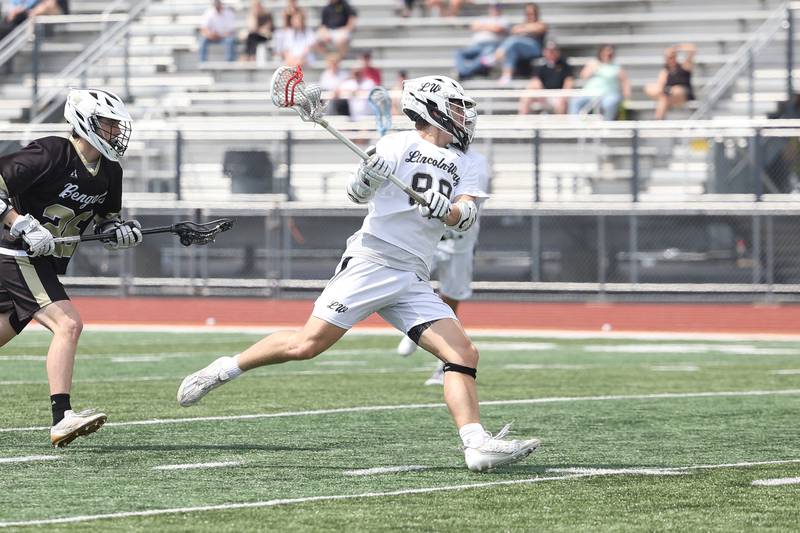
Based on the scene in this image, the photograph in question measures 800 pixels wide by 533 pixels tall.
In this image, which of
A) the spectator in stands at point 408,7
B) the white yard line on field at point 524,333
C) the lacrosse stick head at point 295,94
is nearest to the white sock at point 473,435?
the lacrosse stick head at point 295,94

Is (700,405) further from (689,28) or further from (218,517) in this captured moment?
(689,28)

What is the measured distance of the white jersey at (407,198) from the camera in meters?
6.70

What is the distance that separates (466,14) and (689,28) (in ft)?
11.0

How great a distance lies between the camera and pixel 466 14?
2305 cm

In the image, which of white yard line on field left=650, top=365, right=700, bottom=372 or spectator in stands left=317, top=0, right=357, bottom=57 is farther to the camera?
spectator in stands left=317, top=0, right=357, bottom=57

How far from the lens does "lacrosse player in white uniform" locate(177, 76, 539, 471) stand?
21.8 feet

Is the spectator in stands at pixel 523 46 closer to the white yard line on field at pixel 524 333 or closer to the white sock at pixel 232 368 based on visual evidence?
the white yard line on field at pixel 524 333

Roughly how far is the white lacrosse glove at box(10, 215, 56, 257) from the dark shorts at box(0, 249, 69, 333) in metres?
0.22

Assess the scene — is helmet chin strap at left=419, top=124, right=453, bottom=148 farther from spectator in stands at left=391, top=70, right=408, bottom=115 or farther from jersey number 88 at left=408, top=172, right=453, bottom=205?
spectator in stands at left=391, top=70, right=408, bottom=115

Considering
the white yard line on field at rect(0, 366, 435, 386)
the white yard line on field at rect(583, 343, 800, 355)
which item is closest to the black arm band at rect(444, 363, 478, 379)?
the white yard line on field at rect(0, 366, 435, 386)

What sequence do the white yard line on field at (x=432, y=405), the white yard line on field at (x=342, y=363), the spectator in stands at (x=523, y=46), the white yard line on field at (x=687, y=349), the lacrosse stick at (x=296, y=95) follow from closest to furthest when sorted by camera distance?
the lacrosse stick at (x=296, y=95) → the white yard line on field at (x=432, y=405) → the white yard line on field at (x=342, y=363) → the white yard line on field at (x=687, y=349) → the spectator in stands at (x=523, y=46)

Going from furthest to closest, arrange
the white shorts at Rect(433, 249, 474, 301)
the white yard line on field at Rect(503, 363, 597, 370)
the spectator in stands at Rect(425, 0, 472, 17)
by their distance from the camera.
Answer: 1. the spectator in stands at Rect(425, 0, 472, 17)
2. the white yard line on field at Rect(503, 363, 597, 370)
3. the white shorts at Rect(433, 249, 474, 301)

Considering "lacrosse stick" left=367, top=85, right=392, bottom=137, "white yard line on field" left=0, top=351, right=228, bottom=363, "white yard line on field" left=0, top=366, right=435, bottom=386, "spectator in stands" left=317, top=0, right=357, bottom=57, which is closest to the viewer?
"white yard line on field" left=0, top=366, right=435, bottom=386

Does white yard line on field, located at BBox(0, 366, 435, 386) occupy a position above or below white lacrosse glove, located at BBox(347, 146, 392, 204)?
below
